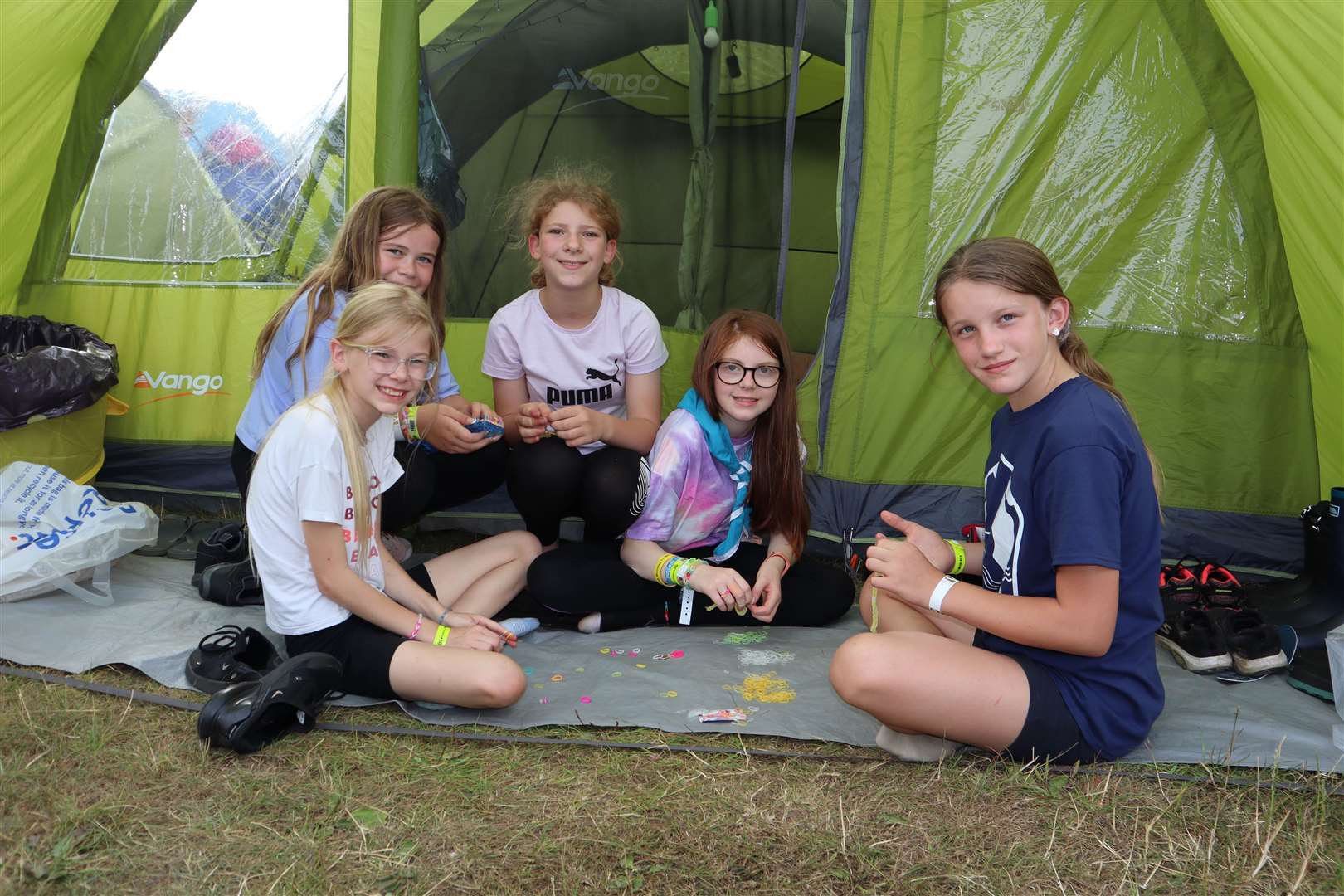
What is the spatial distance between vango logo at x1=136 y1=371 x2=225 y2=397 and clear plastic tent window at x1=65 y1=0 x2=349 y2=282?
279 millimetres

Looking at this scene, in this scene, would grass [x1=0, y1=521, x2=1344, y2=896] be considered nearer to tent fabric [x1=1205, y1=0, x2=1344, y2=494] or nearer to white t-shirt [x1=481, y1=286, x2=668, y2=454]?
white t-shirt [x1=481, y1=286, x2=668, y2=454]

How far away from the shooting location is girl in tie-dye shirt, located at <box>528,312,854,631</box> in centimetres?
243

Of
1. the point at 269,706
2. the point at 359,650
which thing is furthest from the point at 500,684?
the point at 269,706

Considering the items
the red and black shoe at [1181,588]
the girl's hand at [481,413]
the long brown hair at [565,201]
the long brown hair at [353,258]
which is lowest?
the red and black shoe at [1181,588]

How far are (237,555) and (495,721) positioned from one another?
106cm

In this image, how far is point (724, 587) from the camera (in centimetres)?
227

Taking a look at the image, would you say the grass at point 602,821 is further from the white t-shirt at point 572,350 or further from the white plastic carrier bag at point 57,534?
the white t-shirt at point 572,350

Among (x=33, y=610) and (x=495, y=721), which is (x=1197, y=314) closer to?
(x=495, y=721)

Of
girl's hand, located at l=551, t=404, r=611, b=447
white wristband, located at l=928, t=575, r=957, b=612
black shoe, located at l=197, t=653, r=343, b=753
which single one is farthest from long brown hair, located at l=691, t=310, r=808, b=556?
black shoe, located at l=197, t=653, r=343, b=753

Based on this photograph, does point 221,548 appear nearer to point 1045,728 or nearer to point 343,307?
point 343,307

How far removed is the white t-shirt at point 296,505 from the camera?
203 cm

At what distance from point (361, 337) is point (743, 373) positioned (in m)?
0.81

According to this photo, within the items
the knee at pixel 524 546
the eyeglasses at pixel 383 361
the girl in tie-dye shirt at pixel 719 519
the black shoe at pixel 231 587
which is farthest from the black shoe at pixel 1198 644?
the black shoe at pixel 231 587

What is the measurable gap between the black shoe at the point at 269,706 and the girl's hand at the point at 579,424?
80 centimetres
